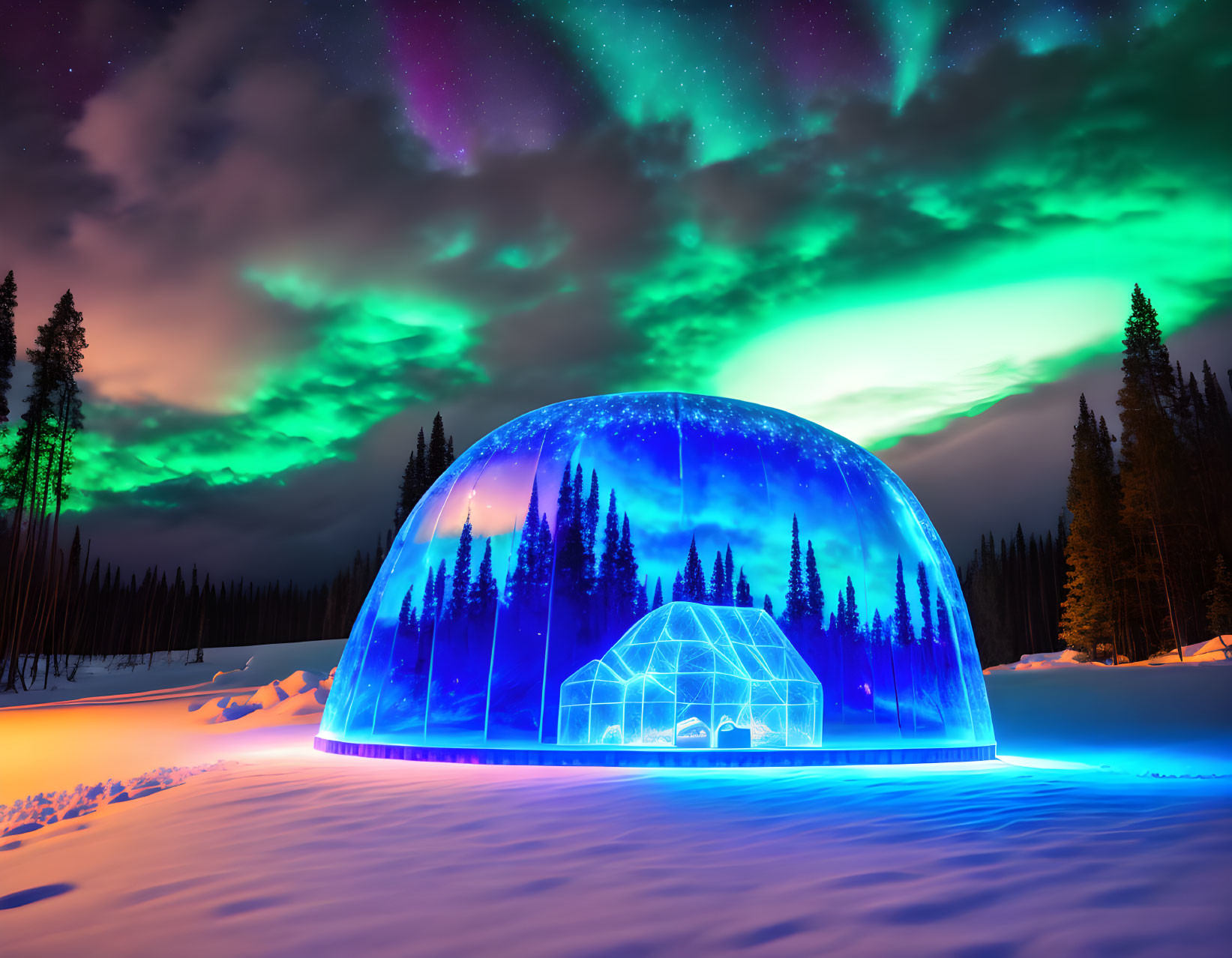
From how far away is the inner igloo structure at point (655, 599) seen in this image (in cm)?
1175

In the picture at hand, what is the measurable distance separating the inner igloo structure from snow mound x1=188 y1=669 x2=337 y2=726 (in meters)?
8.55

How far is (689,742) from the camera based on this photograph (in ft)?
37.4

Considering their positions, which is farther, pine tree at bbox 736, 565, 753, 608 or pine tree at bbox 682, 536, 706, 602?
pine tree at bbox 736, 565, 753, 608

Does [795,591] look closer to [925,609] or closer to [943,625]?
[925,609]

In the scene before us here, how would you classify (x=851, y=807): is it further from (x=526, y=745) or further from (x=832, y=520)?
(x=832, y=520)

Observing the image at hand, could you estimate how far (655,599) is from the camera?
12188 millimetres

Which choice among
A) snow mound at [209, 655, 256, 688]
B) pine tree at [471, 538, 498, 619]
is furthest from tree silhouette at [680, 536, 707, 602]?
snow mound at [209, 655, 256, 688]

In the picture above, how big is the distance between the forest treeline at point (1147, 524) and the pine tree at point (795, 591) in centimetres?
3274

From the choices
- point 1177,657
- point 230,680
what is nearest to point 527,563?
point 230,680

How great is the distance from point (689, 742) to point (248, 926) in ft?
25.8

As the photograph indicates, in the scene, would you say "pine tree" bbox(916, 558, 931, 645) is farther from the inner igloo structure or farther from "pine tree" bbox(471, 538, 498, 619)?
"pine tree" bbox(471, 538, 498, 619)

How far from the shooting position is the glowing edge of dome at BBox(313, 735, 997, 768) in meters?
10.8

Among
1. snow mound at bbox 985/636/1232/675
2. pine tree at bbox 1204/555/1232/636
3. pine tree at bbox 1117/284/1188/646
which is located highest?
pine tree at bbox 1117/284/1188/646

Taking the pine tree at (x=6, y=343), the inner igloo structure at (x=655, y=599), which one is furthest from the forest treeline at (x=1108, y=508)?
the inner igloo structure at (x=655, y=599)
